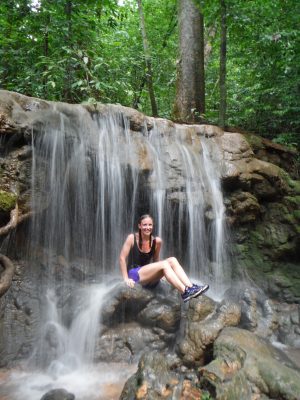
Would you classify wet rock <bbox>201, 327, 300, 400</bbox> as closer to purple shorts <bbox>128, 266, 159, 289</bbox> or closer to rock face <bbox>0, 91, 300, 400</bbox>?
rock face <bbox>0, 91, 300, 400</bbox>

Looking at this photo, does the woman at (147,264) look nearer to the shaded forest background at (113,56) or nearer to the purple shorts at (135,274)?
the purple shorts at (135,274)

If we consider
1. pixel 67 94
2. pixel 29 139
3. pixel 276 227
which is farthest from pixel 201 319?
pixel 67 94

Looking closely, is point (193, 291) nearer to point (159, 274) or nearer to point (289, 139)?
point (159, 274)

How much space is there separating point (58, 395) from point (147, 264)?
210 centimetres

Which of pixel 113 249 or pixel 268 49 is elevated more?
pixel 268 49

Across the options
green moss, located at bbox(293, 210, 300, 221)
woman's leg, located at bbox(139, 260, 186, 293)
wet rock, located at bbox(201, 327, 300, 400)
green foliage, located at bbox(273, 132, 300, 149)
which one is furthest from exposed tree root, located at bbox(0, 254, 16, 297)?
green foliage, located at bbox(273, 132, 300, 149)

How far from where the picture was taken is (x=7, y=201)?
182 inches

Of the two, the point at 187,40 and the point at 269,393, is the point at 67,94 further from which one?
the point at 269,393

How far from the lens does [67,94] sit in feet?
25.9

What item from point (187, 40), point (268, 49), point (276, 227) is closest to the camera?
point (276, 227)

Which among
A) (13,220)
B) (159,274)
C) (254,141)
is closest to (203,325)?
(159,274)

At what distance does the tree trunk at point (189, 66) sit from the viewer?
8.94 meters

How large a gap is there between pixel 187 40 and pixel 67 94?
358 cm

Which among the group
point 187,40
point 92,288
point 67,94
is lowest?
point 92,288
